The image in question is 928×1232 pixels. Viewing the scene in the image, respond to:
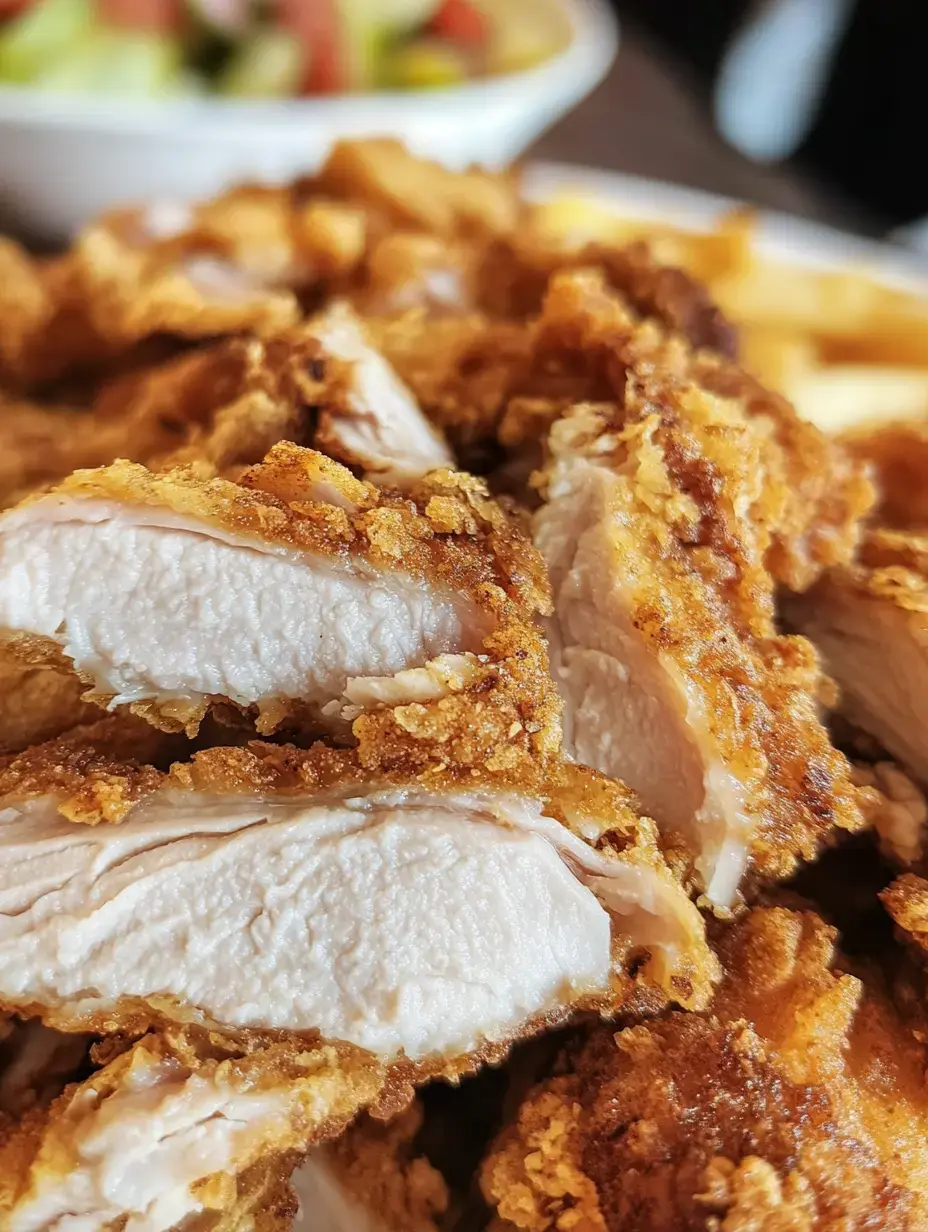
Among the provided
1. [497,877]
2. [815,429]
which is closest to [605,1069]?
[497,877]

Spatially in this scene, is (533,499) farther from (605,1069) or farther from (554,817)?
(605,1069)

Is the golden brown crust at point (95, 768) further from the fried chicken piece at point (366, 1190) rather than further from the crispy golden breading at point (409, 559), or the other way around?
the fried chicken piece at point (366, 1190)

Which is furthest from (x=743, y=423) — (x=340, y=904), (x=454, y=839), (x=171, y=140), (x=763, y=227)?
(x=171, y=140)

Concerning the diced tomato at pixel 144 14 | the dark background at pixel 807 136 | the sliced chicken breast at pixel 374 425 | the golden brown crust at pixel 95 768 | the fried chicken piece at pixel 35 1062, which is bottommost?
the dark background at pixel 807 136

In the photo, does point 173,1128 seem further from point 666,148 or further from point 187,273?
point 666,148

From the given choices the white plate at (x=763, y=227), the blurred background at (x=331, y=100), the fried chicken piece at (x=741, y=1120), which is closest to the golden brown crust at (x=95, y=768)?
the fried chicken piece at (x=741, y=1120)
